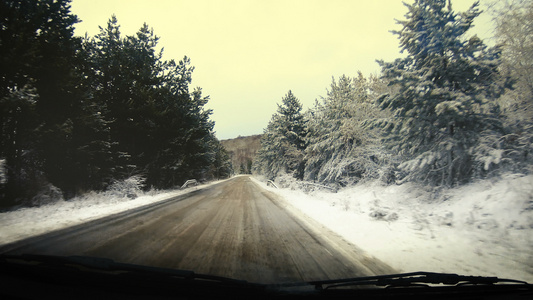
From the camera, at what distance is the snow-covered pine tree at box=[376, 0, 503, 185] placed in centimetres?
770

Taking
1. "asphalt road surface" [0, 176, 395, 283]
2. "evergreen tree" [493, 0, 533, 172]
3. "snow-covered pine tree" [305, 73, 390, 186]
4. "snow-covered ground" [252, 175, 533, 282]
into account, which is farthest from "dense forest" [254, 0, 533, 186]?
"asphalt road surface" [0, 176, 395, 283]

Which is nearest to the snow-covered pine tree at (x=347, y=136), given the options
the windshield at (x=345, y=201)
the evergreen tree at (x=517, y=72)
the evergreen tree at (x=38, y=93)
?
the windshield at (x=345, y=201)

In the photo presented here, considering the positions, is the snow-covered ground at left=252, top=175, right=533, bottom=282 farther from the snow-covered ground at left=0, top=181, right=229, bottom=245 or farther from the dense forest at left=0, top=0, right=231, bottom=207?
the dense forest at left=0, top=0, right=231, bottom=207

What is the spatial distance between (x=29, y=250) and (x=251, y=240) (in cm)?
398

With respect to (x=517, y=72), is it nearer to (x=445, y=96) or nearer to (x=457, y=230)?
(x=445, y=96)

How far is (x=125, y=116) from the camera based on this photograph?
1535 centimetres

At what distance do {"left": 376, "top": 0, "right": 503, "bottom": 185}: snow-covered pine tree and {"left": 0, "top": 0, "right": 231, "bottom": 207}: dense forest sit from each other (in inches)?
548

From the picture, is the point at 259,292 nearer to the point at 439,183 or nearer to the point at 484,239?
the point at 484,239

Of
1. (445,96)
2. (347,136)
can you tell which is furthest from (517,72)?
(347,136)

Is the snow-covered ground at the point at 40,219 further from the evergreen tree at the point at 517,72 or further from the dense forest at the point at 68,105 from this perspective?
the evergreen tree at the point at 517,72

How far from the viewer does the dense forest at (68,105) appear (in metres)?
8.05

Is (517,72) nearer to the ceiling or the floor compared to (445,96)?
nearer to the ceiling

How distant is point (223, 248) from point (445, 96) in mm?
9080

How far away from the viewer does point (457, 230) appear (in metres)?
5.31
